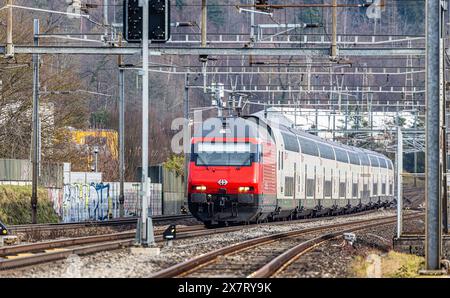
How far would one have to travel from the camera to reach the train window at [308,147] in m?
39.6

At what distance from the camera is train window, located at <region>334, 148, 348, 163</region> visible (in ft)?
155

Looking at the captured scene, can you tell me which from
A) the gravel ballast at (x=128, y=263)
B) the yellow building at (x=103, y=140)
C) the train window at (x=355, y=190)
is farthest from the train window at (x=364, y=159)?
the gravel ballast at (x=128, y=263)

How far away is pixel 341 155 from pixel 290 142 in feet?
38.4

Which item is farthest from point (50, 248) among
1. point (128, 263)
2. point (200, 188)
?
point (200, 188)

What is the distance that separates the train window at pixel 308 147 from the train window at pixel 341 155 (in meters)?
4.85

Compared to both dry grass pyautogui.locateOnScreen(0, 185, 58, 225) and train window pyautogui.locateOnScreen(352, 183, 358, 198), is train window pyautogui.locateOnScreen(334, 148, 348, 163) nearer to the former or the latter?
train window pyautogui.locateOnScreen(352, 183, 358, 198)

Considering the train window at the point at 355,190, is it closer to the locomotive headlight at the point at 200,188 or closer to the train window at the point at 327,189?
the train window at the point at 327,189

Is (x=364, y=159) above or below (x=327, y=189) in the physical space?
above

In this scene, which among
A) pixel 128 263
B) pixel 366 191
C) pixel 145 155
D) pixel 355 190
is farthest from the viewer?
pixel 366 191

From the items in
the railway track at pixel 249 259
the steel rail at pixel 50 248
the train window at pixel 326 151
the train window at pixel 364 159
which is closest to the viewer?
the railway track at pixel 249 259

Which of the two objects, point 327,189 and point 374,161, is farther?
point 374,161

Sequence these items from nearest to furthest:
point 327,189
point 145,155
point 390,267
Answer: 1. point 390,267
2. point 145,155
3. point 327,189

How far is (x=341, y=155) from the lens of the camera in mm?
48312

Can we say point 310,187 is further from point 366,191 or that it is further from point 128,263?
point 128,263
